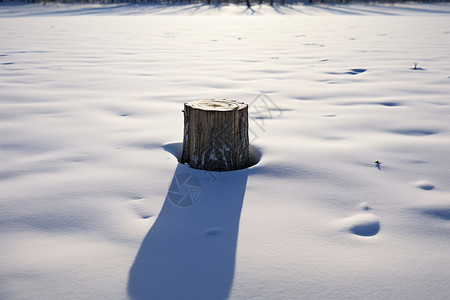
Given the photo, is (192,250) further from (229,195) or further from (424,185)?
(424,185)

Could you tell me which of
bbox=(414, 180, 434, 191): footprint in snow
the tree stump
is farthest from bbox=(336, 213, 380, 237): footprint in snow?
the tree stump

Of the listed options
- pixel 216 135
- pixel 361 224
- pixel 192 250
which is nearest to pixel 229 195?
pixel 216 135

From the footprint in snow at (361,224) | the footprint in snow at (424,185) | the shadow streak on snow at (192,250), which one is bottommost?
the shadow streak on snow at (192,250)

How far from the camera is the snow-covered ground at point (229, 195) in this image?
1.36 m

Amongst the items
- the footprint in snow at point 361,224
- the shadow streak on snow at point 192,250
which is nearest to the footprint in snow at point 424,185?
the footprint in snow at point 361,224

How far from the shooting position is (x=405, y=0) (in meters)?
25.8

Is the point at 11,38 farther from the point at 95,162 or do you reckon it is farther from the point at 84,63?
the point at 95,162

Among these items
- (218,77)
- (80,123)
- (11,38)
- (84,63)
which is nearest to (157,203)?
(80,123)

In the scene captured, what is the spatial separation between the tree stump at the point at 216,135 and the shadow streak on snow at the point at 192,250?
177 mm

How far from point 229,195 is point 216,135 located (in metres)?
0.34

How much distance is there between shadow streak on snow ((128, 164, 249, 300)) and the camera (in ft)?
4.32

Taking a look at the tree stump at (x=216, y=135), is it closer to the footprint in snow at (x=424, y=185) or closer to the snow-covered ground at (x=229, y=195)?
the snow-covered ground at (x=229, y=195)

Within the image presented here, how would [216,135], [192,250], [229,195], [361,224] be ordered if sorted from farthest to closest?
[216,135], [229,195], [361,224], [192,250]

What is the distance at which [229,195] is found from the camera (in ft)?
6.42
